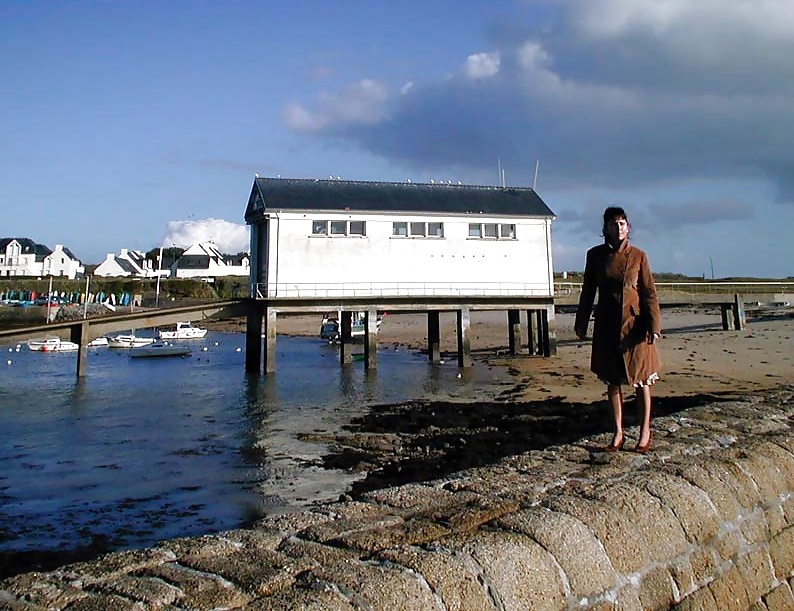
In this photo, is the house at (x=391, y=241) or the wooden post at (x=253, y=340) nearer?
the house at (x=391, y=241)

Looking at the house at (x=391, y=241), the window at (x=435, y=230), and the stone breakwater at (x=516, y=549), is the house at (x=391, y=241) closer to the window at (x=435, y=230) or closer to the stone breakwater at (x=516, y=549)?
the window at (x=435, y=230)

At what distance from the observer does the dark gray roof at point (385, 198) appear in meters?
29.3

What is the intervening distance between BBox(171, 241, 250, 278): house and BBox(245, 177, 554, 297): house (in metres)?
80.4

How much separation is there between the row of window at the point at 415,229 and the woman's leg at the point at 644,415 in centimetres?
2425

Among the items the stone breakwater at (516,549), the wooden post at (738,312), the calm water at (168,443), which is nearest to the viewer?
the stone breakwater at (516,549)

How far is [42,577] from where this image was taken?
2.67m

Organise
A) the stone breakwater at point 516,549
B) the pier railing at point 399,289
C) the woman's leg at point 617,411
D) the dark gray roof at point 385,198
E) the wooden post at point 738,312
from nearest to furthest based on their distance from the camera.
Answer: the stone breakwater at point 516,549 → the woman's leg at point 617,411 → the pier railing at point 399,289 → the dark gray roof at point 385,198 → the wooden post at point 738,312

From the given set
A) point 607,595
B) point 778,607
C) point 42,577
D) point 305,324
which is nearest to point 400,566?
point 607,595

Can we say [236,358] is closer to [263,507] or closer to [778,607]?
[263,507]

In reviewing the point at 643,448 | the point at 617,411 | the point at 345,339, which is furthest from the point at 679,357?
the point at 643,448

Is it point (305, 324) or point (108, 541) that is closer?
point (108, 541)

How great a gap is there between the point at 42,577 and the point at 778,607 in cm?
422

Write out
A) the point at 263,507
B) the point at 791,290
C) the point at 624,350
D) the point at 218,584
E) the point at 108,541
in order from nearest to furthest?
the point at 218,584 < the point at 624,350 < the point at 108,541 < the point at 263,507 < the point at 791,290

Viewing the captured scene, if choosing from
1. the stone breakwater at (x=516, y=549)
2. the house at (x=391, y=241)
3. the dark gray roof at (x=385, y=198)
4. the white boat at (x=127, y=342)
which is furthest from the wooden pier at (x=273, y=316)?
the stone breakwater at (x=516, y=549)
